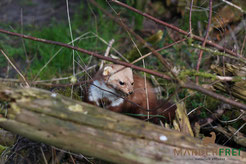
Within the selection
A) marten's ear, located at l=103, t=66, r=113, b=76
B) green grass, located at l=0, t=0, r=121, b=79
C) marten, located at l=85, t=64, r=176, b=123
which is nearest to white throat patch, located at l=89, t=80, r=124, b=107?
marten, located at l=85, t=64, r=176, b=123

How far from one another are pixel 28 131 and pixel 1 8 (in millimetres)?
5257

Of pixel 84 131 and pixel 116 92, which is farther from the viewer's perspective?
pixel 116 92

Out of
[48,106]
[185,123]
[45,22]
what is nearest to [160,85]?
[185,123]

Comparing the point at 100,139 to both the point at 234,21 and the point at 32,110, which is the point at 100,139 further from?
the point at 234,21

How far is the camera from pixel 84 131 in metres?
1.49

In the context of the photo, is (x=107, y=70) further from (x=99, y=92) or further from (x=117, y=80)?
(x=99, y=92)

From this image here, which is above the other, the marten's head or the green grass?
the green grass

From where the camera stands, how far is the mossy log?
A: 1.47 m

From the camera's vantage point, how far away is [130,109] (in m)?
2.88

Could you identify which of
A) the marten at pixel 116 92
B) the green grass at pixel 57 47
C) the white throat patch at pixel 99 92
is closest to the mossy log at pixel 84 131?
the marten at pixel 116 92

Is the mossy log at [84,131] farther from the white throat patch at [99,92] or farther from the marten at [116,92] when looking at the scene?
the white throat patch at [99,92]

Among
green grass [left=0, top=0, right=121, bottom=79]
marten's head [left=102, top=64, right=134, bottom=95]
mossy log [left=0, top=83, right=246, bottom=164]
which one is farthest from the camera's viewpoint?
green grass [left=0, top=0, right=121, bottom=79]

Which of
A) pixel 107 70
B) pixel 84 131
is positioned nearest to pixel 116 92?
pixel 107 70

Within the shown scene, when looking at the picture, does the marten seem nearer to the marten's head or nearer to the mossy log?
the marten's head
